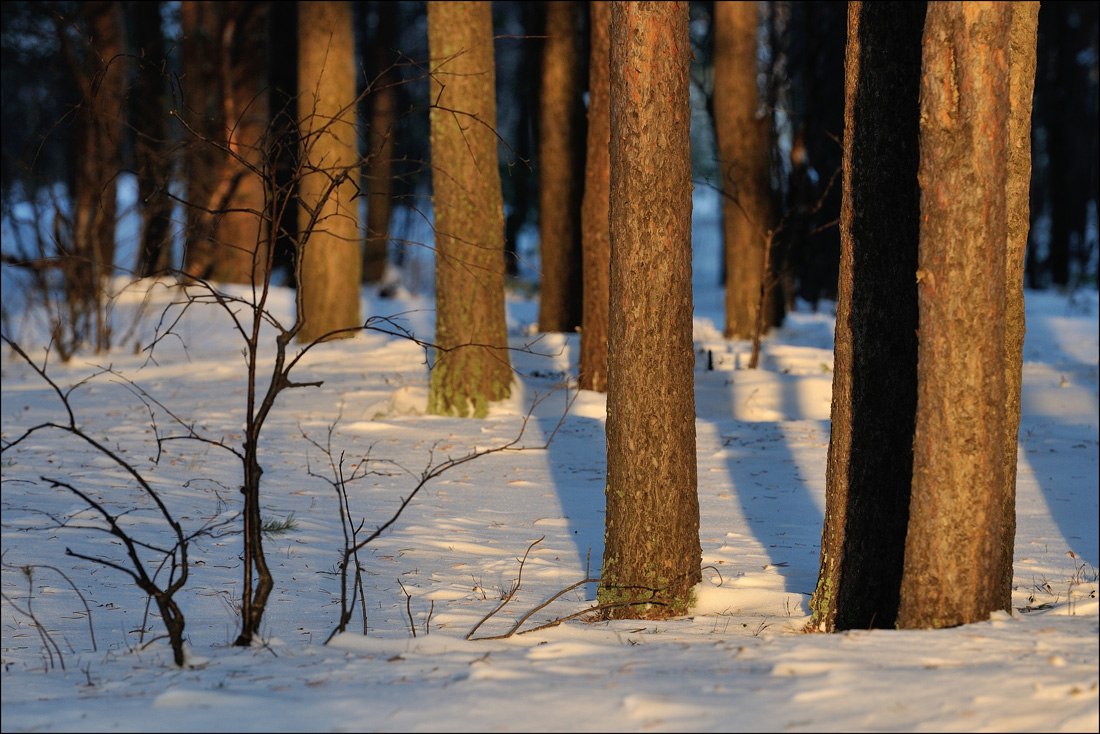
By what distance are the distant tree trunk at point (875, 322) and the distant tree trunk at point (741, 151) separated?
11281 mm

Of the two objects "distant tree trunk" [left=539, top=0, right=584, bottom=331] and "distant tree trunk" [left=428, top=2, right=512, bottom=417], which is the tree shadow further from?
"distant tree trunk" [left=539, top=0, right=584, bottom=331]

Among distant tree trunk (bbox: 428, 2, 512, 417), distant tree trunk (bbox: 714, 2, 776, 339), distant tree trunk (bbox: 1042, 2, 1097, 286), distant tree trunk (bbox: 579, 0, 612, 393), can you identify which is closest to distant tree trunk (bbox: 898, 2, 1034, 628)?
distant tree trunk (bbox: 428, 2, 512, 417)

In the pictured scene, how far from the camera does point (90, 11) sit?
59.1 ft

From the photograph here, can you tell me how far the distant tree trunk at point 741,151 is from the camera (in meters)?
16.1

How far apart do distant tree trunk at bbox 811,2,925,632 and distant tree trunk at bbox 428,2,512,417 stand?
18.6ft

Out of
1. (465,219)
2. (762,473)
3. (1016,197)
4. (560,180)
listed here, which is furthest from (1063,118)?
(1016,197)

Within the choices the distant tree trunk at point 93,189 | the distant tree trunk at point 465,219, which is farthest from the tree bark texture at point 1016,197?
the distant tree trunk at point 93,189

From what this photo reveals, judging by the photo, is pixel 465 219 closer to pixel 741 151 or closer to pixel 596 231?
pixel 596 231

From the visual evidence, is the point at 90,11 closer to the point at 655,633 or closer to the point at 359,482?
the point at 359,482

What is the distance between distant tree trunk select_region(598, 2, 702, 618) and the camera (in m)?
5.27

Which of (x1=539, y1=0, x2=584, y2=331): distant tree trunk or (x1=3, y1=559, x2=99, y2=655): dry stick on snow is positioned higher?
(x1=539, y1=0, x2=584, y2=331): distant tree trunk

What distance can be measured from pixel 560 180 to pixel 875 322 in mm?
11161

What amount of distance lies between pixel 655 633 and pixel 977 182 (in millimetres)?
2131

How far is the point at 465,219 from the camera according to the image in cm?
1047
